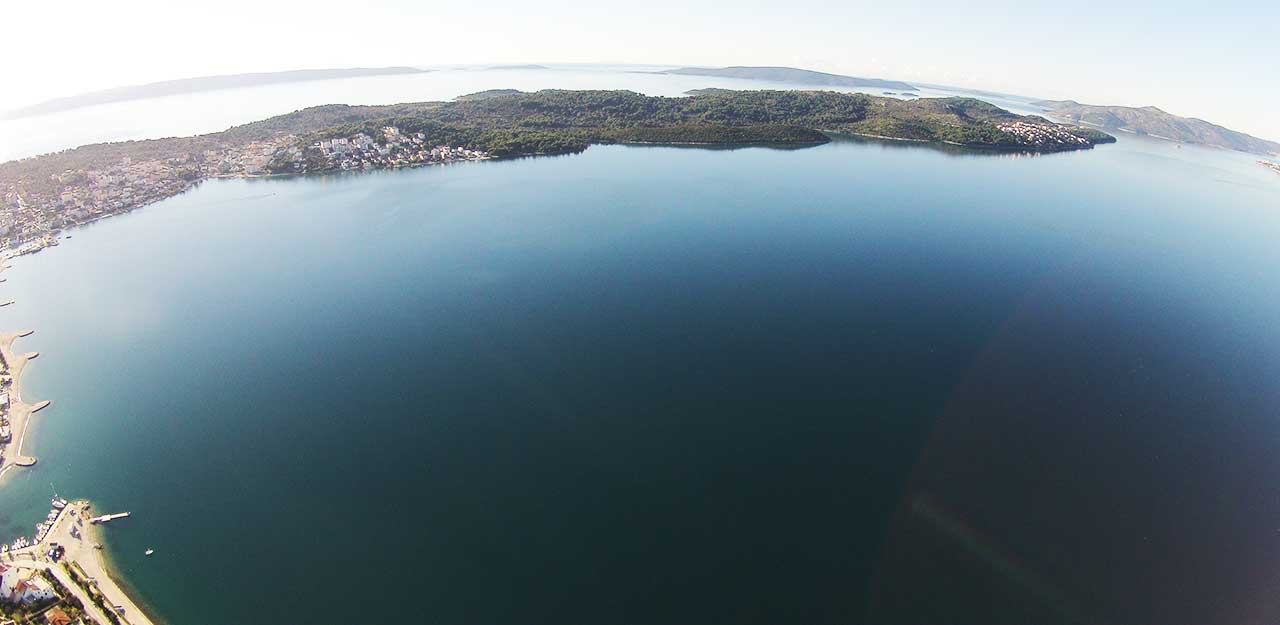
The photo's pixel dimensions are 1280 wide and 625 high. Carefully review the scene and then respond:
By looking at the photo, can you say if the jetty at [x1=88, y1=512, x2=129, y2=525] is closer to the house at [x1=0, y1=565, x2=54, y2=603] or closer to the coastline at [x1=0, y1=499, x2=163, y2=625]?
the coastline at [x1=0, y1=499, x2=163, y2=625]

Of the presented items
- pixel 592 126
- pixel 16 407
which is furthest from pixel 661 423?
pixel 592 126

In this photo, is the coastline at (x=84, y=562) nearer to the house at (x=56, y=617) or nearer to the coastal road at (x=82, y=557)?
the coastal road at (x=82, y=557)

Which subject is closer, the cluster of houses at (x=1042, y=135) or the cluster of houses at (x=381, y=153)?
the cluster of houses at (x=381, y=153)

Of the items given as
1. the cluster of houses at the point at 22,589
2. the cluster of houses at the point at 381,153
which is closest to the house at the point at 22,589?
the cluster of houses at the point at 22,589

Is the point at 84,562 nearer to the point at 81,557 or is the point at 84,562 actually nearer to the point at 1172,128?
the point at 81,557

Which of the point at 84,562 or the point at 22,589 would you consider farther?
the point at 84,562
